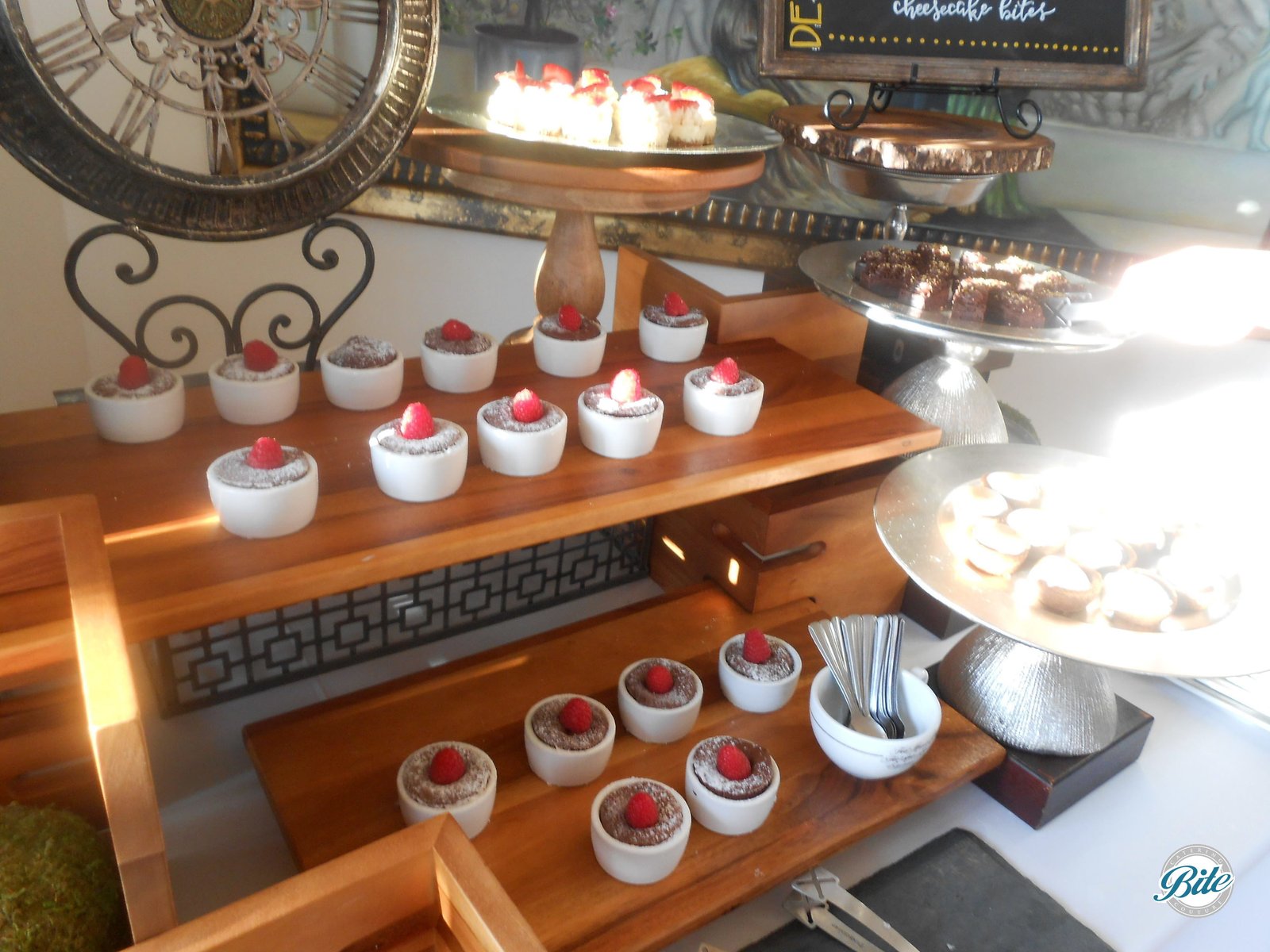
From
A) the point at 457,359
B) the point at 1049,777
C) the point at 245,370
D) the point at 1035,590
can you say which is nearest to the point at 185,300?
the point at 245,370

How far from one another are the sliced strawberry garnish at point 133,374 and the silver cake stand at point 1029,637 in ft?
2.24

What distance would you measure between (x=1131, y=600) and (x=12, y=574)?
899mm

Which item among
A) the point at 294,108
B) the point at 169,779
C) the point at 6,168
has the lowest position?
the point at 169,779

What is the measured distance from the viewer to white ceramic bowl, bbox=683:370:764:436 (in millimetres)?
897

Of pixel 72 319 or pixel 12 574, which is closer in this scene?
pixel 12 574

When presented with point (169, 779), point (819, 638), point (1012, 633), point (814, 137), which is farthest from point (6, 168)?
point (1012, 633)

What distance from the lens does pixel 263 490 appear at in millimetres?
679

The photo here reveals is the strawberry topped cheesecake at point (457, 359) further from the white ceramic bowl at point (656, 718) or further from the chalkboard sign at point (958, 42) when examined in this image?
the chalkboard sign at point (958, 42)

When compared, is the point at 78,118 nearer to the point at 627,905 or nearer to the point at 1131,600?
the point at 627,905

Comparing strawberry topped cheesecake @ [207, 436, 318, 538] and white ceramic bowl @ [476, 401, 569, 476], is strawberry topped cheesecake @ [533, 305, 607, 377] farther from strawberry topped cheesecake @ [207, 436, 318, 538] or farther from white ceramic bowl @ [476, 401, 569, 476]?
strawberry topped cheesecake @ [207, 436, 318, 538]

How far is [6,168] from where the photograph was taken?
49.0 inches

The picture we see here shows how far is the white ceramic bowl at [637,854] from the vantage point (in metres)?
0.77

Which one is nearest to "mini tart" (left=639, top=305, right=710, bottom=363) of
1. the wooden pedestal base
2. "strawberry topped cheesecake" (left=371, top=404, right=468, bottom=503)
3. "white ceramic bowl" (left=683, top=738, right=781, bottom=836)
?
"strawberry topped cheesecake" (left=371, top=404, right=468, bottom=503)

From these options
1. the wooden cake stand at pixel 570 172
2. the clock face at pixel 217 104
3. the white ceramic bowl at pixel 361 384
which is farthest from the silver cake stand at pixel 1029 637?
the clock face at pixel 217 104
